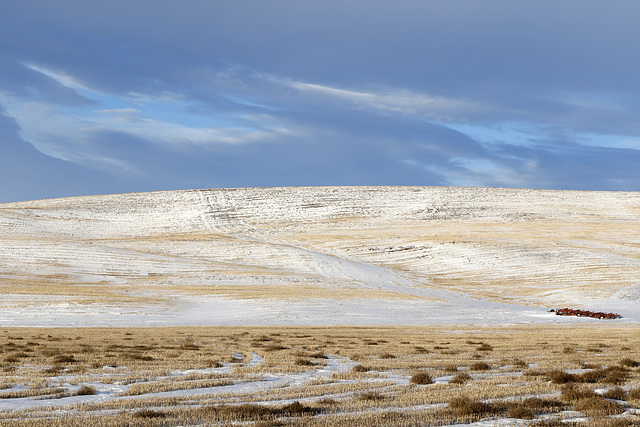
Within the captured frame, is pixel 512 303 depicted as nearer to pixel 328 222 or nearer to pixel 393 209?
pixel 328 222

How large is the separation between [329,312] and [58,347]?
30107 mm

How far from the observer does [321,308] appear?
55.5 m

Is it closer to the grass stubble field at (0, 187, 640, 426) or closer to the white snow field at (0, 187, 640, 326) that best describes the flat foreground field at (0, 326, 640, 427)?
the grass stubble field at (0, 187, 640, 426)

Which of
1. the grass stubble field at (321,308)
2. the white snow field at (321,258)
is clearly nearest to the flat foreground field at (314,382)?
the grass stubble field at (321,308)

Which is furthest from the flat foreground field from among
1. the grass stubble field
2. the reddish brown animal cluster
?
the reddish brown animal cluster

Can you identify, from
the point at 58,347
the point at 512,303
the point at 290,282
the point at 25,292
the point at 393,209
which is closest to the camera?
the point at 58,347

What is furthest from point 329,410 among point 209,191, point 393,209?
point 209,191

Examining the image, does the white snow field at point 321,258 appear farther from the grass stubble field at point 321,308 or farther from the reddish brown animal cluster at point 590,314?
the reddish brown animal cluster at point 590,314

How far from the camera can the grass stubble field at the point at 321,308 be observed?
14.0 m

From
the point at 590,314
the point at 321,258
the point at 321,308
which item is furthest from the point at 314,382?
the point at 321,258

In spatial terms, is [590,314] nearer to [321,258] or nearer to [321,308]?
[321,308]

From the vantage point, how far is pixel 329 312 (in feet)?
177

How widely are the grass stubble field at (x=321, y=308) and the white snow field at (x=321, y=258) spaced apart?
0.46m

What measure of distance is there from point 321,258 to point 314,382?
68.3 m
